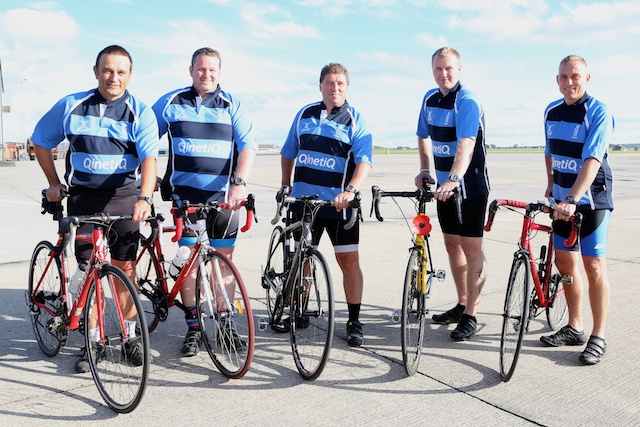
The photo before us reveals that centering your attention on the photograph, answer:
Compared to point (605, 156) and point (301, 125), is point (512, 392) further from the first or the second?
point (301, 125)

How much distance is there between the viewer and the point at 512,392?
11.7 ft

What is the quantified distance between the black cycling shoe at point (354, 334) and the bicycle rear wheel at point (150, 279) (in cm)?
142

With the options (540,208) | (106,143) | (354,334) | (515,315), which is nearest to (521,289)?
(515,315)

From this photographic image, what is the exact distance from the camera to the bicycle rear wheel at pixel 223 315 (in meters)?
3.73

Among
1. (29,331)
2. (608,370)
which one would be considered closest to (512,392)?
(608,370)

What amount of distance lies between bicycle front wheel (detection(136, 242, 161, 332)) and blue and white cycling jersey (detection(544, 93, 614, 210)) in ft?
10.4

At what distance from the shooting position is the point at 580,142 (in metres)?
4.16

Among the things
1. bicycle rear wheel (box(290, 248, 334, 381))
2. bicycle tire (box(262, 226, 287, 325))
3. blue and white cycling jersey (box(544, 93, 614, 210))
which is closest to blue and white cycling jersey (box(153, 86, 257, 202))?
bicycle tire (box(262, 226, 287, 325))

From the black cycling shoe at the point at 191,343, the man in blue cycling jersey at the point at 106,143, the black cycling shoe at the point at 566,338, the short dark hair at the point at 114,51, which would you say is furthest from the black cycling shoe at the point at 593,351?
the short dark hair at the point at 114,51

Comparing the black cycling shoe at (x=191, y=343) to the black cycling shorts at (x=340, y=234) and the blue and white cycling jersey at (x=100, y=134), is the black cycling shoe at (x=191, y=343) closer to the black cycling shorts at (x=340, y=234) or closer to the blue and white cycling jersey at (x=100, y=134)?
the black cycling shorts at (x=340, y=234)

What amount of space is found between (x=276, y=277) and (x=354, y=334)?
75cm

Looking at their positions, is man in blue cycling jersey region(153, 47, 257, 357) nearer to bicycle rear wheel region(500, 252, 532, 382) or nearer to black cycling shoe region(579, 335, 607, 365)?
bicycle rear wheel region(500, 252, 532, 382)

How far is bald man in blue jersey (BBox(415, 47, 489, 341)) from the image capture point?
4398mm

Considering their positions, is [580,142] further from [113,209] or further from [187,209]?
[113,209]
